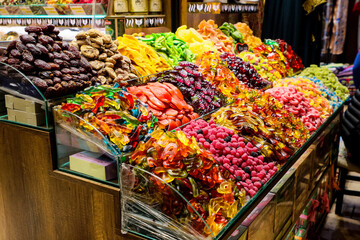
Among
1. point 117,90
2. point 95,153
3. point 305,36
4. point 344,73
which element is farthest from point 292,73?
point 95,153

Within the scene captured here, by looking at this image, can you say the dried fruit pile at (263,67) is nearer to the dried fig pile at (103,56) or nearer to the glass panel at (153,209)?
the dried fig pile at (103,56)

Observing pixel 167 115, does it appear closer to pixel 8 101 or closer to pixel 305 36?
pixel 8 101

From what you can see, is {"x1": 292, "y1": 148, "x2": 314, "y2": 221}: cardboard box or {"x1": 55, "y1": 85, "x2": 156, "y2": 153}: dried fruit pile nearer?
{"x1": 55, "y1": 85, "x2": 156, "y2": 153}: dried fruit pile

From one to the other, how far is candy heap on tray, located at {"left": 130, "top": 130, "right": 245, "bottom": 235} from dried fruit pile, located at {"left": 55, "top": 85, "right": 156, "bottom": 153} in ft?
0.37

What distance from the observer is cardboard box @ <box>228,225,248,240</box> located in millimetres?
1117

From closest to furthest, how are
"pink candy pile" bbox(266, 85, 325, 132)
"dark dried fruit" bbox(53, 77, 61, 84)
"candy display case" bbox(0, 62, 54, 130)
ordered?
1. "candy display case" bbox(0, 62, 54, 130)
2. "dark dried fruit" bbox(53, 77, 61, 84)
3. "pink candy pile" bbox(266, 85, 325, 132)

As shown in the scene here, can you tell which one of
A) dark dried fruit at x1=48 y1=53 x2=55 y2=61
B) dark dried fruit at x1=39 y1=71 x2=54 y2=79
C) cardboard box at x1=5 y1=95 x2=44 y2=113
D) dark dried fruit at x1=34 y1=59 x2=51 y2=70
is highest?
dark dried fruit at x1=48 y1=53 x2=55 y2=61

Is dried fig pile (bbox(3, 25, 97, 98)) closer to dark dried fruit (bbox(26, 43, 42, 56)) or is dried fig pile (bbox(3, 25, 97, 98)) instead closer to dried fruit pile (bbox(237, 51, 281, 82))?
dark dried fruit (bbox(26, 43, 42, 56))

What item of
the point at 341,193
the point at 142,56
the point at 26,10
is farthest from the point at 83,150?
the point at 341,193

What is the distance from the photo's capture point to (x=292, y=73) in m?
3.53

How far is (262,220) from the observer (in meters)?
1.32

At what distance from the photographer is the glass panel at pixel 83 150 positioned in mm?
1259

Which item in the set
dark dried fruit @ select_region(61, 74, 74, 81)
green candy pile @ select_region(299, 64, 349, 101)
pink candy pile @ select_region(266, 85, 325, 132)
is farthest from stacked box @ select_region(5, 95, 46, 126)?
green candy pile @ select_region(299, 64, 349, 101)

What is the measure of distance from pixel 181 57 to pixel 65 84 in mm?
1432
